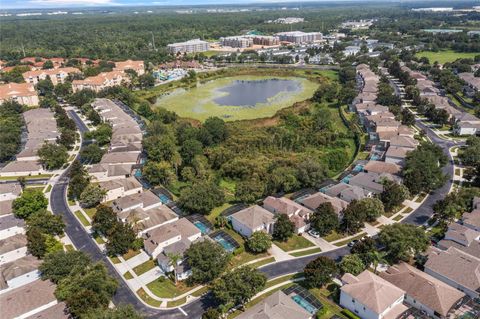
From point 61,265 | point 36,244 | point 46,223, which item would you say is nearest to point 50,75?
point 46,223

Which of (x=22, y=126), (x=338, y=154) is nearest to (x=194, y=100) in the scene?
(x=22, y=126)

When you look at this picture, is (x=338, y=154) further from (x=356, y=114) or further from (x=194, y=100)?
(x=194, y=100)

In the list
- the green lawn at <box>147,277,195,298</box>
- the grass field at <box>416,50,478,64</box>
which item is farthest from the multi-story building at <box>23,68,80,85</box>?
the grass field at <box>416,50,478,64</box>

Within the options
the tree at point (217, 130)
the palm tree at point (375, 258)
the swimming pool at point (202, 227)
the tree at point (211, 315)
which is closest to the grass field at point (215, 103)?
the tree at point (217, 130)

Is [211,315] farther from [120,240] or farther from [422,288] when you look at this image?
[422,288]

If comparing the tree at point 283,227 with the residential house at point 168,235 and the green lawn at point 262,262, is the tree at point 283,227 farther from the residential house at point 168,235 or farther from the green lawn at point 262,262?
the residential house at point 168,235

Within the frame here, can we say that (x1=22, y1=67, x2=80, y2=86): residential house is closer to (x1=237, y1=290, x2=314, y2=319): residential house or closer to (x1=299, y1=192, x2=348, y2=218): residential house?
(x1=299, y1=192, x2=348, y2=218): residential house

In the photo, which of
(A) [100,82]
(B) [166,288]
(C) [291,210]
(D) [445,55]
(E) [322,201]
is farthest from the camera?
(D) [445,55]
